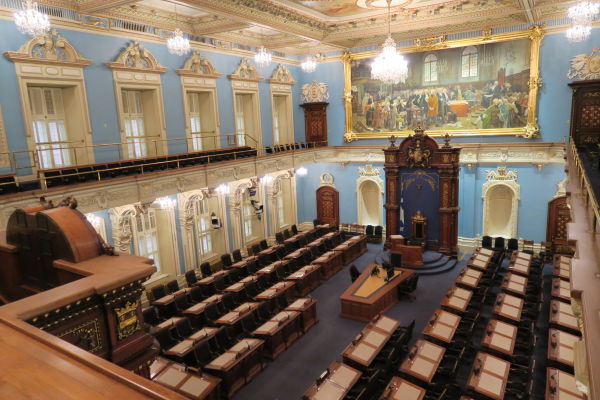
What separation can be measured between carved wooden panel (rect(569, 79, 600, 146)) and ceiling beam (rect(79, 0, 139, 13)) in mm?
14072

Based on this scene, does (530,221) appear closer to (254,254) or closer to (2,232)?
(254,254)

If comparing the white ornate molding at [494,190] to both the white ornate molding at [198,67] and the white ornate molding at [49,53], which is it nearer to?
the white ornate molding at [198,67]

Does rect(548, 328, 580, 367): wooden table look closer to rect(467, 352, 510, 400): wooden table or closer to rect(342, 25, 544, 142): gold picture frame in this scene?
rect(467, 352, 510, 400): wooden table

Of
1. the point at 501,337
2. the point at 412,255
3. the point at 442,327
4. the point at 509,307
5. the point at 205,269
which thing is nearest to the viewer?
the point at 501,337

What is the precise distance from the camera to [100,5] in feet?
35.6

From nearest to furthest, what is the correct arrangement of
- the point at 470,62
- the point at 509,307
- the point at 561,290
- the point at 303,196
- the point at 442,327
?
1. the point at 442,327
2. the point at 509,307
3. the point at 561,290
4. the point at 470,62
5. the point at 303,196

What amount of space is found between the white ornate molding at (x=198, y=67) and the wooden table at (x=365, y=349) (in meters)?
10.5

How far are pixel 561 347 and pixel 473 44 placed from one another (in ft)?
40.2


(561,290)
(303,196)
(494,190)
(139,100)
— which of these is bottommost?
(561,290)

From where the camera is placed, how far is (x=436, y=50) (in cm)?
1711

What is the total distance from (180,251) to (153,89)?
216 inches

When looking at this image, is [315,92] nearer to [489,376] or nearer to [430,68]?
[430,68]

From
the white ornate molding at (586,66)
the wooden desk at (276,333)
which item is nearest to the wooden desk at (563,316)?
the wooden desk at (276,333)

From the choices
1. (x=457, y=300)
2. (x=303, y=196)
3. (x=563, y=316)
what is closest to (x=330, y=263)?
(x=457, y=300)
